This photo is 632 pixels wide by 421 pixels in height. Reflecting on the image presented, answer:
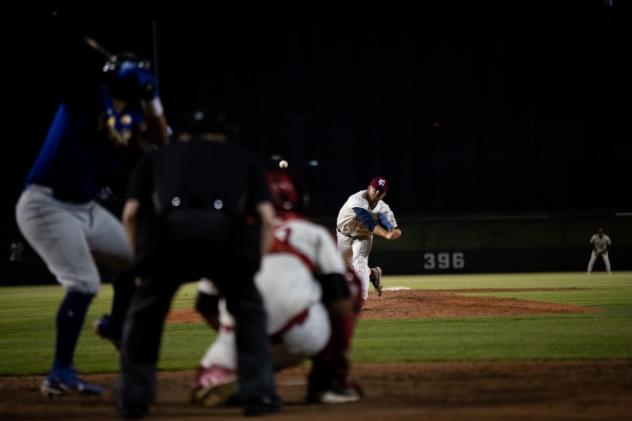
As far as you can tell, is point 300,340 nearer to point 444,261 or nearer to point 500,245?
point 444,261

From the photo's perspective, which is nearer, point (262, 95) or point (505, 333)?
point (505, 333)

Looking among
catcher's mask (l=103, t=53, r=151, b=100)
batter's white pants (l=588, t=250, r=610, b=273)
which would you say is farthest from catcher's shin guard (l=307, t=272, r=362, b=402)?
batter's white pants (l=588, t=250, r=610, b=273)

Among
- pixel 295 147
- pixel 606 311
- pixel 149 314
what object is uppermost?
pixel 295 147

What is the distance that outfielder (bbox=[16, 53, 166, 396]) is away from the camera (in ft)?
22.0

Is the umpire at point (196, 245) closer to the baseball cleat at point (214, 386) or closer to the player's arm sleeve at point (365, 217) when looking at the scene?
the baseball cleat at point (214, 386)

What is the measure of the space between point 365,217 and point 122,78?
9666 millimetres

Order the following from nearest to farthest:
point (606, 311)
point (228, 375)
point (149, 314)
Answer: point (149, 314) → point (228, 375) → point (606, 311)

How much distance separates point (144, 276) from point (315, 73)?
3721 cm

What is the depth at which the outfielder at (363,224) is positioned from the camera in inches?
629

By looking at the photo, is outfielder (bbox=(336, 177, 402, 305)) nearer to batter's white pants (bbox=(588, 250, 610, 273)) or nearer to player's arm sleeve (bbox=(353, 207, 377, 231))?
player's arm sleeve (bbox=(353, 207, 377, 231))

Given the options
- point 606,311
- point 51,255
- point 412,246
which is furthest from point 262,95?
point 51,255

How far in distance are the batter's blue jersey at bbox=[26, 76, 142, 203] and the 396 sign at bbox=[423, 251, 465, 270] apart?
1357 inches

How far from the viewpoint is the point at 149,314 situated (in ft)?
18.5

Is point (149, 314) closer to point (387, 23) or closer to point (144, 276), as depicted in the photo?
point (144, 276)
